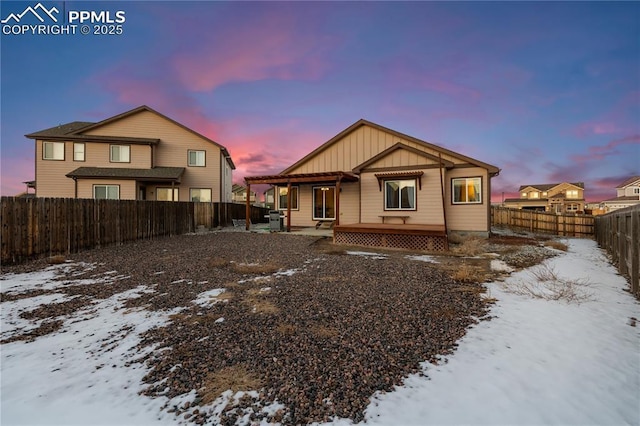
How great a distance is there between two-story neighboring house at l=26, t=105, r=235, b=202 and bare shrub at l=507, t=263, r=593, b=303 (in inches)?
838

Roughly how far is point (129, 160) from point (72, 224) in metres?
15.3

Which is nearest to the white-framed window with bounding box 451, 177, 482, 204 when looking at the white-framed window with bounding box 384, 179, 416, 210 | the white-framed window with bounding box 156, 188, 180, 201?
the white-framed window with bounding box 384, 179, 416, 210

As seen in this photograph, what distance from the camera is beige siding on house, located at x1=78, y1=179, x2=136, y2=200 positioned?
20.0 metres

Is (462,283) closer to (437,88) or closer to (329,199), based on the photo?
(329,199)

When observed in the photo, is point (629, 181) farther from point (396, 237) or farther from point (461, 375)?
point (461, 375)

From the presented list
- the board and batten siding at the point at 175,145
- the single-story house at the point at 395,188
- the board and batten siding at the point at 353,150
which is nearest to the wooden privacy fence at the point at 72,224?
the single-story house at the point at 395,188

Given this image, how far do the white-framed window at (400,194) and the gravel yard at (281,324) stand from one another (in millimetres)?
6810

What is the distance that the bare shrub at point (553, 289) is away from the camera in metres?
4.67

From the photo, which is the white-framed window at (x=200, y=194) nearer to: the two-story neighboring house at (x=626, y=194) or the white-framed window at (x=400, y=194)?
the white-framed window at (x=400, y=194)

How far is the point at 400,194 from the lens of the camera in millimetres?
14297

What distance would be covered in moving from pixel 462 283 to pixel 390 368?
151 inches

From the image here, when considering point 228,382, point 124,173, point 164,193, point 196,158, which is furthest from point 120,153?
point 228,382

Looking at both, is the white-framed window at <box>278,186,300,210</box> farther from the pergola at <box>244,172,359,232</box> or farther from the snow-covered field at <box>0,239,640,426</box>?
the snow-covered field at <box>0,239,640,426</box>

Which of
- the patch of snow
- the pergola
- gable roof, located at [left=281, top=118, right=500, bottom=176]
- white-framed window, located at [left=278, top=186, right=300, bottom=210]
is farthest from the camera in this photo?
white-framed window, located at [left=278, top=186, right=300, bottom=210]
